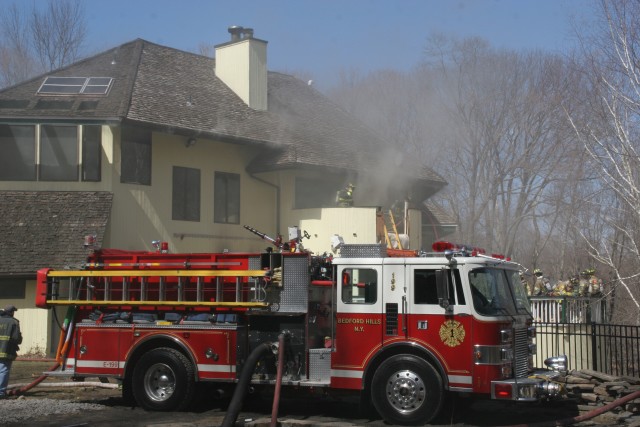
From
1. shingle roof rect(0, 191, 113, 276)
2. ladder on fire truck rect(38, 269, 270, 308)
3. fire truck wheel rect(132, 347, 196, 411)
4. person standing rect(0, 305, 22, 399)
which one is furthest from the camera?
shingle roof rect(0, 191, 113, 276)

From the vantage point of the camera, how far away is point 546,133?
3022 cm

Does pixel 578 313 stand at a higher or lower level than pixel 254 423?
higher

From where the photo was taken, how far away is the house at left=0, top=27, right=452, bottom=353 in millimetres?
19391

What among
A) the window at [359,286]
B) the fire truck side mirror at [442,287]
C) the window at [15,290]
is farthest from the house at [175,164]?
the fire truck side mirror at [442,287]

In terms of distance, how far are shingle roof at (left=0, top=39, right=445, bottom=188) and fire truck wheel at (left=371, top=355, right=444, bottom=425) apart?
12034mm

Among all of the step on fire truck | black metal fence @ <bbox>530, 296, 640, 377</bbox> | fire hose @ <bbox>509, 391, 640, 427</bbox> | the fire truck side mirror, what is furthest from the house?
the fire truck side mirror

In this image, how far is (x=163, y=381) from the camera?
1133 cm

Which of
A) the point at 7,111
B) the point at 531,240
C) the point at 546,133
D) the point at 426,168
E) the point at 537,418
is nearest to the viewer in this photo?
the point at 537,418

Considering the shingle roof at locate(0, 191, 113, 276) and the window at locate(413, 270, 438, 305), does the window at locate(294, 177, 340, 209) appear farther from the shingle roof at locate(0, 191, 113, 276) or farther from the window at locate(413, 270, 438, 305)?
the window at locate(413, 270, 438, 305)

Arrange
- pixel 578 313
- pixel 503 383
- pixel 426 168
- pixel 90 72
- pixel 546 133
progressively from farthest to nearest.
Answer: pixel 546 133 < pixel 426 168 < pixel 90 72 < pixel 578 313 < pixel 503 383

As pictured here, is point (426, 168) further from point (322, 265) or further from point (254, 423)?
point (254, 423)

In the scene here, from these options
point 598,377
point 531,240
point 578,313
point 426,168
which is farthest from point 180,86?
point 531,240

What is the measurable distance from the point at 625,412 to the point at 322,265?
15.5 ft

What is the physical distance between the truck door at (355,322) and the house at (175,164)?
8.81 metres
